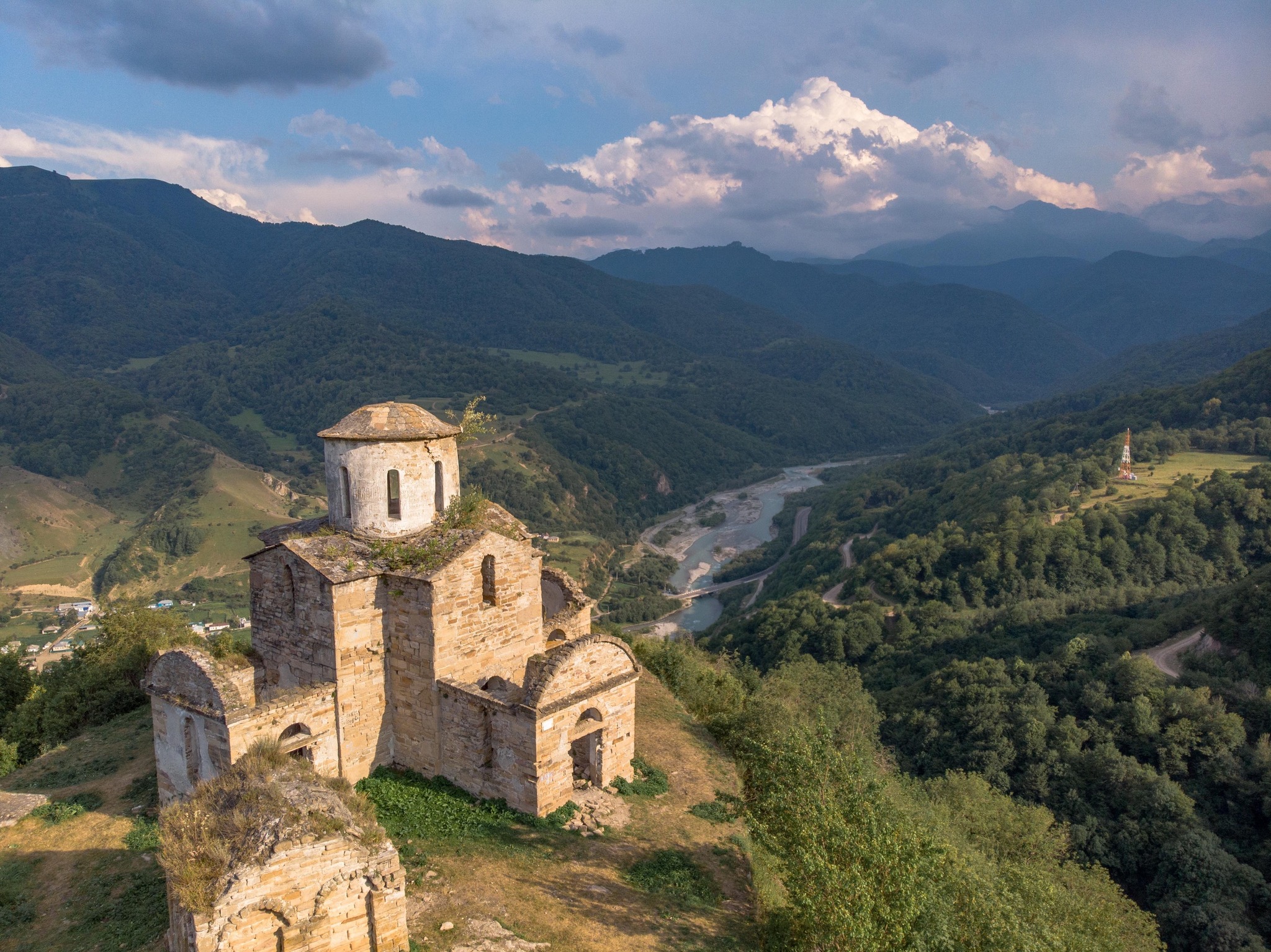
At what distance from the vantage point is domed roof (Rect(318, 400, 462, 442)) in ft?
54.1

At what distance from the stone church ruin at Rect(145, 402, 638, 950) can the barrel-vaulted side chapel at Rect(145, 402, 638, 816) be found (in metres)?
0.04

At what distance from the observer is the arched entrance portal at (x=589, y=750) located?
16.3 m

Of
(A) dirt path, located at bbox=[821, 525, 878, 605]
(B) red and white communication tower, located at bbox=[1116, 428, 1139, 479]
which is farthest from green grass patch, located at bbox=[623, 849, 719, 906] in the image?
(B) red and white communication tower, located at bbox=[1116, 428, 1139, 479]

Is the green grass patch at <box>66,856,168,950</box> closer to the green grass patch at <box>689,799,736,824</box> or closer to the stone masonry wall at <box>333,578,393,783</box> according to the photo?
the stone masonry wall at <box>333,578,393,783</box>

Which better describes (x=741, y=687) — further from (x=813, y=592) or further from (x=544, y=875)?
(x=813, y=592)

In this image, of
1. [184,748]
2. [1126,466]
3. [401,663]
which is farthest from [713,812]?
[1126,466]

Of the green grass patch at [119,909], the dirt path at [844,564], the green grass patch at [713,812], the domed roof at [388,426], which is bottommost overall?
the dirt path at [844,564]

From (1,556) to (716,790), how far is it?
112 metres

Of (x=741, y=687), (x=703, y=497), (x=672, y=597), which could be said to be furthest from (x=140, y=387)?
(x=741, y=687)

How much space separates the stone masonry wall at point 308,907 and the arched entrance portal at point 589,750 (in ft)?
18.5

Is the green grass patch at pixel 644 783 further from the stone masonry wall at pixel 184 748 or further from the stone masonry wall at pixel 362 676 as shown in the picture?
the stone masonry wall at pixel 184 748

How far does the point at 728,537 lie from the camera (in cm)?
11150

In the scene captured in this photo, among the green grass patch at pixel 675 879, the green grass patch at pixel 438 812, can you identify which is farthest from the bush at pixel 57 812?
the green grass patch at pixel 675 879

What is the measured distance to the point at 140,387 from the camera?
182m
